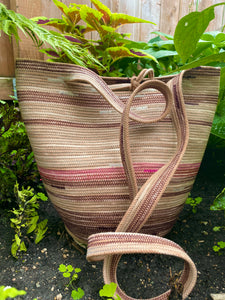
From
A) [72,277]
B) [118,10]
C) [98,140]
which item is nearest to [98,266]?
[72,277]

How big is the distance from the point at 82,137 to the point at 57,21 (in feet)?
1.86

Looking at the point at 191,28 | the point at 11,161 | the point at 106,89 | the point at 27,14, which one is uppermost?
the point at 27,14

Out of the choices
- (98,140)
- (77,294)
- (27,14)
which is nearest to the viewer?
(77,294)

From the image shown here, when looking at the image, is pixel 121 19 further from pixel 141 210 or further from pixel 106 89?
pixel 141 210

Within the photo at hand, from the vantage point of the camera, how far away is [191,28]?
31.2 inches

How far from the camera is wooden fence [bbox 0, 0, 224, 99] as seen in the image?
135 centimetres

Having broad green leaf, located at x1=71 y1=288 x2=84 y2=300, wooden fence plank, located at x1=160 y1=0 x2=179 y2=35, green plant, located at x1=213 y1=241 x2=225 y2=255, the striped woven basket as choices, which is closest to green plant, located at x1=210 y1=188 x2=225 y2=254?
Result: green plant, located at x1=213 y1=241 x2=225 y2=255

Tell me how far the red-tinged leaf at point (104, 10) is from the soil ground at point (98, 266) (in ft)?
2.39

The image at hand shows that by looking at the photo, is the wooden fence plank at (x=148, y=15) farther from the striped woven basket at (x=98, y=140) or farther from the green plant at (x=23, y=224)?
the green plant at (x=23, y=224)

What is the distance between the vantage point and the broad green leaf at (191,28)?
2.52ft

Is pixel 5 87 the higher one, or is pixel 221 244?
pixel 5 87

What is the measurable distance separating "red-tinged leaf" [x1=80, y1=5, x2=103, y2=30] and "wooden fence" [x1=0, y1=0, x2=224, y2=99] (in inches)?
18.8

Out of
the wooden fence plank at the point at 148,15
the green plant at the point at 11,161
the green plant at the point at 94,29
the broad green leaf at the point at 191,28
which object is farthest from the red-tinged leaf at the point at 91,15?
the wooden fence plank at the point at 148,15

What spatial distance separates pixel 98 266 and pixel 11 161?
0.50 meters
